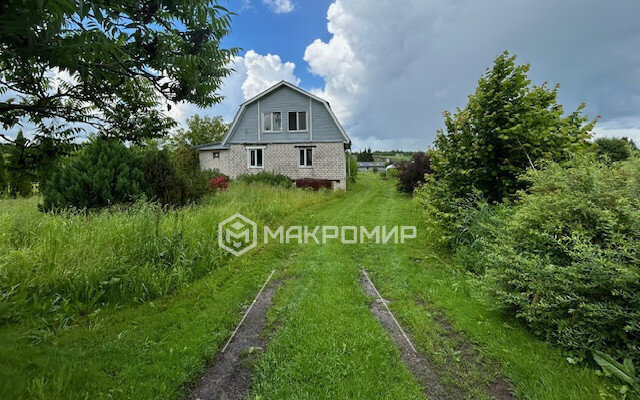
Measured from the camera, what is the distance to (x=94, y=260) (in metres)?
4.31

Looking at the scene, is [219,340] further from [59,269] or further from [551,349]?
[551,349]

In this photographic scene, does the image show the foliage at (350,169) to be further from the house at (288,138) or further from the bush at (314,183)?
the bush at (314,183)

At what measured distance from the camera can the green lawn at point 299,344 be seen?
8.62 feet

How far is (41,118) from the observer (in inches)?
121

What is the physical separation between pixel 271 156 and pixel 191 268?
1728 centimetres

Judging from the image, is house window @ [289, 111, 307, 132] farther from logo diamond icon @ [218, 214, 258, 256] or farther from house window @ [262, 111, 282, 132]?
logo diamond icon @ [218, 214, 258, 256]

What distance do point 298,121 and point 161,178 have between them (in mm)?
14168

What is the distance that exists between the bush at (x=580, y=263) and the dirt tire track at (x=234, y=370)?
3.05 m

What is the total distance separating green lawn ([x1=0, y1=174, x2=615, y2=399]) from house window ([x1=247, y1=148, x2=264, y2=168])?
16993 millimetres

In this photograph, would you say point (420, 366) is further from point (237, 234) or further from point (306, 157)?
point (306, 157)

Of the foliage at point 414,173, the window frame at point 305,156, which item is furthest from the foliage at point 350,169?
the foliage at point 414,173

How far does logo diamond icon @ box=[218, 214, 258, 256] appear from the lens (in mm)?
6770

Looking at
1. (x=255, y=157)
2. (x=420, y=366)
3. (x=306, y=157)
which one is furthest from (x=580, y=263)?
(x=255, y=157)

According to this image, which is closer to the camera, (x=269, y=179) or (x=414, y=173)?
(x=414, y=173)
